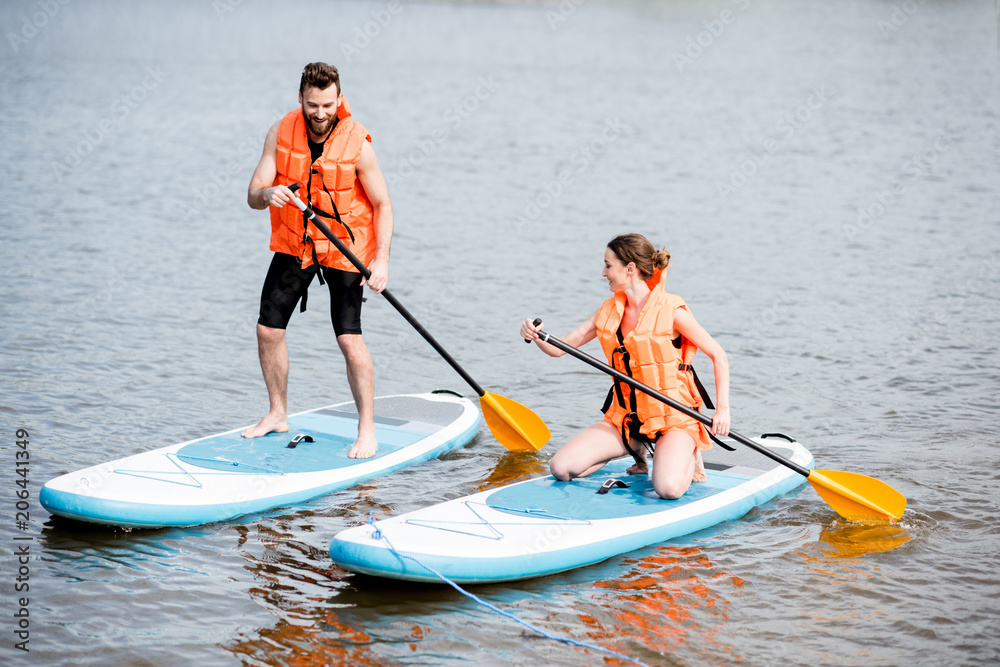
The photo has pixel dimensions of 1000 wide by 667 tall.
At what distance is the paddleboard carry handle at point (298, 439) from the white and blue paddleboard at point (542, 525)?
49.7 inches

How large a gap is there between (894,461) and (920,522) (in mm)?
973

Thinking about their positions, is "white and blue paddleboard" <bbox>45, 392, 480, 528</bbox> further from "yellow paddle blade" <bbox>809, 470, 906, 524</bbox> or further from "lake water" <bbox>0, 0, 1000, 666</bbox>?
"yellow paddle blade" <bbox>809, 470, 906, 524</bbox>

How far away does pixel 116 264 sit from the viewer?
10.7 meters

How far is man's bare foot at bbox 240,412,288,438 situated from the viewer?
5816mm

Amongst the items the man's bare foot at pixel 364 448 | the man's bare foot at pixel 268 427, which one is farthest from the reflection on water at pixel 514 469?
the man's bare foot at pixel 268 427

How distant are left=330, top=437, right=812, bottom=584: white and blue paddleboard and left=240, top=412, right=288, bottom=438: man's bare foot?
1.44m

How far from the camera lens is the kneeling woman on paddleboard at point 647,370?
Result: 5.12 metres

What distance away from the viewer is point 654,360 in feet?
17.1

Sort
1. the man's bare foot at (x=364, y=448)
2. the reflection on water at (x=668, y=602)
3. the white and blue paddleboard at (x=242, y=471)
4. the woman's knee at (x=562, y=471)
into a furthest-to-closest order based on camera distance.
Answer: the man's bare foot at (x=364, y=448), the woman's knee at (x=562, y=471), the white and blue paddleboard at (x=242, y=471), the reflection on water at (x=668, y=602)

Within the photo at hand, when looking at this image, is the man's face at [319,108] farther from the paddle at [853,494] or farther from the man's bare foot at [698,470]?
the man's bare foot at [698,470]

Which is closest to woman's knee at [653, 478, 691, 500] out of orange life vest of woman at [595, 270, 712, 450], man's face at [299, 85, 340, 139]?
orange life vest of woman at [595, 270, 712, 450]

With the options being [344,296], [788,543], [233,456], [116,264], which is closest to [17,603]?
[233,456]

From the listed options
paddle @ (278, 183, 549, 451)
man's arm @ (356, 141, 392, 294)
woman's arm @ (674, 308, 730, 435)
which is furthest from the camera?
paddle @ (278, 183, 549, 451)

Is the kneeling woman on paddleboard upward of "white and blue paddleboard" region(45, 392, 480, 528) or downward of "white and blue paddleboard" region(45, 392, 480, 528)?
upward
